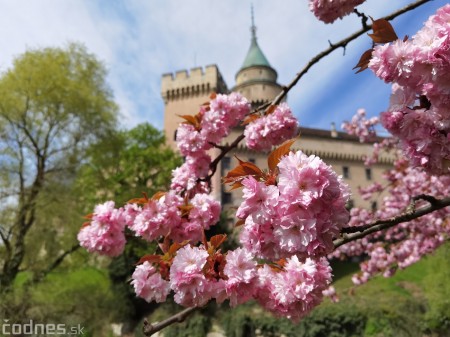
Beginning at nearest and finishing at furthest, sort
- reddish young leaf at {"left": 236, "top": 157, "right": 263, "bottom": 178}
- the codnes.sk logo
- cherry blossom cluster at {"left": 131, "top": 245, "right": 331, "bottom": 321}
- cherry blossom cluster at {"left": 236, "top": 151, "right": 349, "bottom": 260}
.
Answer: cherry blossom cluster at {"left": 236, "top": 151, "right": 349, "bottom": 260}
reddish young leaf at {"left": 236, "top": 157, "right": 263, "bottom": 178}
cherry blossom cluster at {"left": 131, "top": 245, "right": 331, "bottom": 321}
the codnes.sk logo

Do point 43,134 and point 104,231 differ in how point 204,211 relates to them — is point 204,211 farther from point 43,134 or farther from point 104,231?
point 43,134

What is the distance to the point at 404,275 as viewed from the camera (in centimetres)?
2352

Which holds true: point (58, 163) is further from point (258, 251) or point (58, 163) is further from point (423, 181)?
point (258, 251)

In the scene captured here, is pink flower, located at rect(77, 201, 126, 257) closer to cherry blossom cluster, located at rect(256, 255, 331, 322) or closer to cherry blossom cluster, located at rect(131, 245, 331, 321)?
cherry blossom cluster, located at rect(131, 245, 331, 321)

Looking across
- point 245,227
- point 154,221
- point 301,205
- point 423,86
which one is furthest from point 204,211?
point 423,86

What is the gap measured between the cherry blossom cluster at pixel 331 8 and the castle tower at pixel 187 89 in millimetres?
30549

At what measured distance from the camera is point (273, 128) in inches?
127

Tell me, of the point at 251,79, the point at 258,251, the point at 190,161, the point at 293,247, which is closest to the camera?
the point at 293,247

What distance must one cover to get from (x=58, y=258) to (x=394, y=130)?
13828 millimetres

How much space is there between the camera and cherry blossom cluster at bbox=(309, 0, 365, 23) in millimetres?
2770

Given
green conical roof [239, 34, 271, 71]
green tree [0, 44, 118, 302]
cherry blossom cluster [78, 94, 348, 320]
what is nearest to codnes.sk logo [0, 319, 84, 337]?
green tree [0, 44, 118, 302]

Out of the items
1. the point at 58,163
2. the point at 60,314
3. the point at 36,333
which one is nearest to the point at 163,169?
the point at 58,163

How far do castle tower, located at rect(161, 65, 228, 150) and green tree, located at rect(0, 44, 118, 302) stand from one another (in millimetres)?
17709

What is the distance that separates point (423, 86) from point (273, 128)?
159 centimetres
